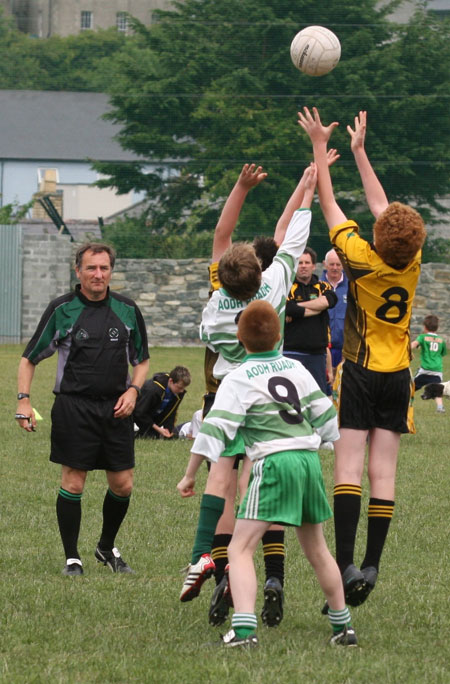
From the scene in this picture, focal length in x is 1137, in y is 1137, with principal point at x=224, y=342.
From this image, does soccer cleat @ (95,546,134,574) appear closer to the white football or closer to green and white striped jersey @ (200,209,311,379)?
green and white striped jersey @ (200,209,311,379)

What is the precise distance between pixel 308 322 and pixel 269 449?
510cm

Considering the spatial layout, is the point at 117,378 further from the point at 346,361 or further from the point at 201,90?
the point at 201,90

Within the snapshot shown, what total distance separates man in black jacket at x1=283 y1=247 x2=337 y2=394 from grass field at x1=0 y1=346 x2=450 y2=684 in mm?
1133

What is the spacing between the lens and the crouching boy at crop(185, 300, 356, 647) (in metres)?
4.82

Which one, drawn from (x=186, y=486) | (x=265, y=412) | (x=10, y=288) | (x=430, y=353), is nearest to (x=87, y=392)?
(x=186, y=486)

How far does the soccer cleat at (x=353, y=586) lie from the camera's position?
5.38 m

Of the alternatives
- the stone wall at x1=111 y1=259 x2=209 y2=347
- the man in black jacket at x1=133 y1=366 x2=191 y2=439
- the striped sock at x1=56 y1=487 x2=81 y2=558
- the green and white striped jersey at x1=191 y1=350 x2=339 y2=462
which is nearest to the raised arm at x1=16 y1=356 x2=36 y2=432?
the striped sock at x1=56 y1=487 x2=81 y2=558

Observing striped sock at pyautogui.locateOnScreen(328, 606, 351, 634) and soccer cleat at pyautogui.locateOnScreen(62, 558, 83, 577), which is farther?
soccer cleat at pyautogui.locateOnScreen(62, 558, 83, 577)

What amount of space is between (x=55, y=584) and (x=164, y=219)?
35.9 metres

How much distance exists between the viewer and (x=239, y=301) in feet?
18.8

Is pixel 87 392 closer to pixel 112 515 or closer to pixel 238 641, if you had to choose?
pixel 112 515

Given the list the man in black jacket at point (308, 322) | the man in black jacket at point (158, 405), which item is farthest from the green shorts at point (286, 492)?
the man in black jacket at point (158, 405)

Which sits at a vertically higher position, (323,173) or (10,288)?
(323,173)

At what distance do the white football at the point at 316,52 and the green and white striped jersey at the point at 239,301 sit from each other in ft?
8.91
